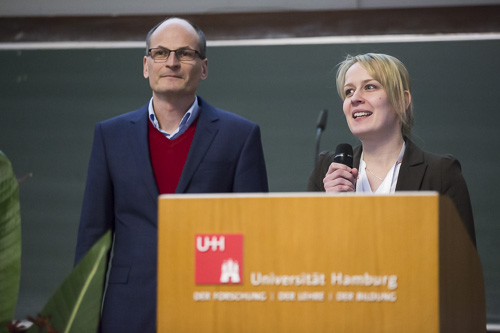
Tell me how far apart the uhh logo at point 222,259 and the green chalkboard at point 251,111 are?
2563 millimetres

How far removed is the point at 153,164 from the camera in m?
2.12

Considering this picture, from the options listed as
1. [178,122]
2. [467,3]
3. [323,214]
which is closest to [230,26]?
[467,3]

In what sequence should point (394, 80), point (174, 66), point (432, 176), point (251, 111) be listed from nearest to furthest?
point (174, 66) → point (432, 176) → point (394, 80) → point (251, 111)

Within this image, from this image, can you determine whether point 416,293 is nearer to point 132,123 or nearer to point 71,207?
point 132,123

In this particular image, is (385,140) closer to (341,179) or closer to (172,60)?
(341,179)

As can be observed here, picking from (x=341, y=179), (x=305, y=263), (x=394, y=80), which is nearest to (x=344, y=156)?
(x=341, y=179)

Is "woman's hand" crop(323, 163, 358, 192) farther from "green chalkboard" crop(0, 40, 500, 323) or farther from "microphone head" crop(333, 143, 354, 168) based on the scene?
"green chalkboard" crop(0, 40, 500, 323)

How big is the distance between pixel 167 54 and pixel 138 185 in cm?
40

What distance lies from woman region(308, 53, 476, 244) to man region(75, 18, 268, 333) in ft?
1.15

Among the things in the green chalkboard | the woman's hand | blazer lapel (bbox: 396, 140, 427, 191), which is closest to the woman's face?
blazer lapel (bbox: 396, 140, 427, 191)

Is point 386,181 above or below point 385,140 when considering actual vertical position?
below

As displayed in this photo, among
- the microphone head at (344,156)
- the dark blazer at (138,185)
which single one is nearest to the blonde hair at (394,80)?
the microphone head at (344,156)

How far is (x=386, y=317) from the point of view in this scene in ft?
3.91

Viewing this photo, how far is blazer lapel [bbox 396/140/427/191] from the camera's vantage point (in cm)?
223
